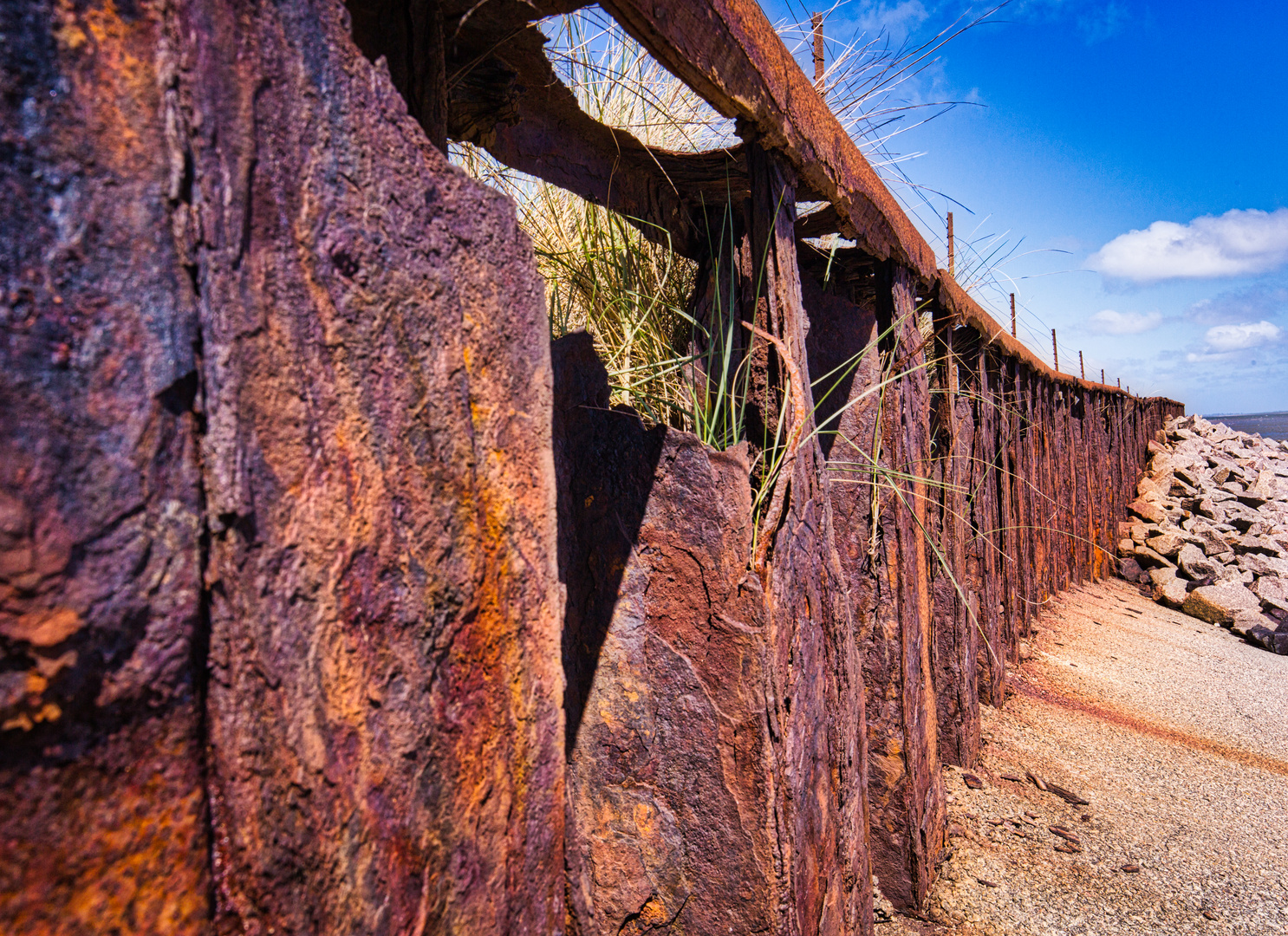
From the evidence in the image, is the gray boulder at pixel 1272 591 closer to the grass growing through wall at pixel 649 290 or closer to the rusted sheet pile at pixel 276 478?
the grass growing through wall at pixel 649 290

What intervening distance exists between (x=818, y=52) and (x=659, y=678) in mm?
2203

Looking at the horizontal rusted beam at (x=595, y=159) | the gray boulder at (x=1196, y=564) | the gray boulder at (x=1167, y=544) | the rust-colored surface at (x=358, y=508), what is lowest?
the gray boulder at (x=1196, y=564)

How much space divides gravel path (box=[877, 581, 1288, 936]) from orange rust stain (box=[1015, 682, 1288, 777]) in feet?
0.04

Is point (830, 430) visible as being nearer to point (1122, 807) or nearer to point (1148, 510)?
point (1122, 807)

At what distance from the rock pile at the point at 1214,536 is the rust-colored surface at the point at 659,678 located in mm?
8456

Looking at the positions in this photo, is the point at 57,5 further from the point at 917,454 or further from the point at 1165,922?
the point at 1165,922

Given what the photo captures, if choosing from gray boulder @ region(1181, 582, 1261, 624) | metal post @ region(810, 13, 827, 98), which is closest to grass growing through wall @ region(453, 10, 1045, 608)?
metal post @ region(810, 13, 827, 98)

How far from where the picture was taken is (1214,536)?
32.4 ft

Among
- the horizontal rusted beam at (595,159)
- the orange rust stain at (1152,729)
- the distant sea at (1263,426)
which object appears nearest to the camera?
the horizontal rusted beam at (595,159)

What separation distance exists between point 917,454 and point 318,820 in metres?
2.60

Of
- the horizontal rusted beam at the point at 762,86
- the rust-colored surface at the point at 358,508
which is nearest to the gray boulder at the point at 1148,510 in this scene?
the horizontal rusted beam at the point at 762,86

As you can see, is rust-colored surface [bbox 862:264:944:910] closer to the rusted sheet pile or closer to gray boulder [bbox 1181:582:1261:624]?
the rusted sheet pile

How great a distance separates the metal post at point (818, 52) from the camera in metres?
2.44

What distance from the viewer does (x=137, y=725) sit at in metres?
0.47
